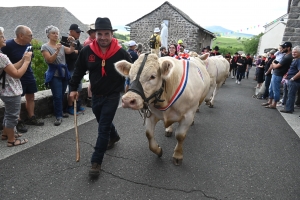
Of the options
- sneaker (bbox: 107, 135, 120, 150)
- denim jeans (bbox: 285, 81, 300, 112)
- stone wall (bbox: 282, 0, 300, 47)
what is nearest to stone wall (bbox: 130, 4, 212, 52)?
stone wall (bbox: 282, 0, 300, 47)

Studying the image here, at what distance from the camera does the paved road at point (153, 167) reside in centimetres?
262

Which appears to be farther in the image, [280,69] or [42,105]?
[280,69]

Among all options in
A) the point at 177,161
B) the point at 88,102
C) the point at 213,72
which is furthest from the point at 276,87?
the point at 88,102

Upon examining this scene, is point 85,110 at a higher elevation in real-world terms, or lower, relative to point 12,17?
lower

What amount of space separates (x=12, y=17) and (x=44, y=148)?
4968cm

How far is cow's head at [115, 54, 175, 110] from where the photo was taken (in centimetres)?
225

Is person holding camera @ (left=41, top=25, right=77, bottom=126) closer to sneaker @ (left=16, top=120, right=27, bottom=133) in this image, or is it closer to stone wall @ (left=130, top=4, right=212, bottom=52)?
sneaker @ (left=16, top=120, right=27, bottom=133)

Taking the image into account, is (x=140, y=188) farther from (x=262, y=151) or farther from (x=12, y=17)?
(x=12, y=17)

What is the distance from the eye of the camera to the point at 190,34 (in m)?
22.8

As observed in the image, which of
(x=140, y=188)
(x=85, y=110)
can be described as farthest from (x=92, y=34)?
(x=140, y=188)

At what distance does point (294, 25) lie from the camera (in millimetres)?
8344

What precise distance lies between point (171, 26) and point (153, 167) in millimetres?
22451

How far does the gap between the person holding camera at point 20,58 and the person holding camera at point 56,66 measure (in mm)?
344

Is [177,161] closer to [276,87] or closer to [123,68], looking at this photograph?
[123,68]
